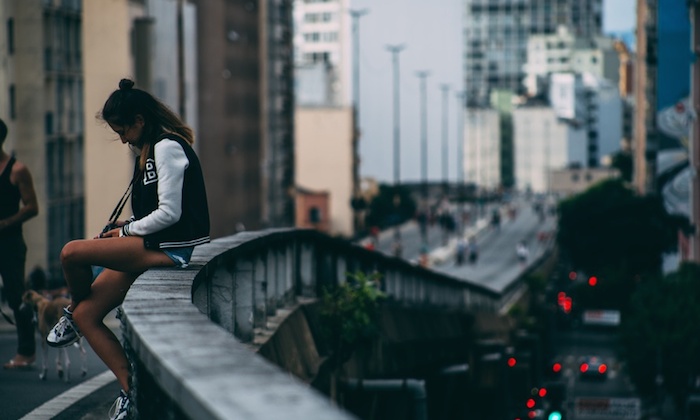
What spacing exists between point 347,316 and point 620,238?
326 feet

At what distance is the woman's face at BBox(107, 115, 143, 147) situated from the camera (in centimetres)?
919

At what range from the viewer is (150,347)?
6348 millimetres

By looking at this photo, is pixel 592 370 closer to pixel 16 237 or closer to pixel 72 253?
pixel 16 237

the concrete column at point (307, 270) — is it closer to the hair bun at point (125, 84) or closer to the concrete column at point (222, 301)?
the concrete column at point (222, 301)

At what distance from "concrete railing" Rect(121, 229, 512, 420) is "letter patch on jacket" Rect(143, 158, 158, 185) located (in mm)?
451

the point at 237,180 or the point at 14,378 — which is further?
the point at 237,180

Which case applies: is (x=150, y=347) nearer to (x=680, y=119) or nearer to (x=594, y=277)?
(x=680, y=119)

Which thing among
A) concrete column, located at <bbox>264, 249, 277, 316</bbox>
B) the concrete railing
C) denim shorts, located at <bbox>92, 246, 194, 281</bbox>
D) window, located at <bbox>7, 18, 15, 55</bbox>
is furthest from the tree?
Result: denim shorts, located at <bbox>92, 246, 194, 281</bbox>

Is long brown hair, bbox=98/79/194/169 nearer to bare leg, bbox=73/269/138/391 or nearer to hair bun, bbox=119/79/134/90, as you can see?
hair bun, bbox=119/79/134/90

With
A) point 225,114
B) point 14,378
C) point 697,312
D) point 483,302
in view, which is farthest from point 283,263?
point 225,114

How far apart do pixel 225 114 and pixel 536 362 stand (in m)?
38.5

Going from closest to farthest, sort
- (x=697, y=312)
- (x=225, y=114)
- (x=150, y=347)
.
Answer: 1. (x=150, y=347)
2. (x=697, y=312)
3. (x=225, y=114)

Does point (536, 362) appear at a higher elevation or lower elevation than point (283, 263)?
lower

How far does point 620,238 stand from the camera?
114438mm
